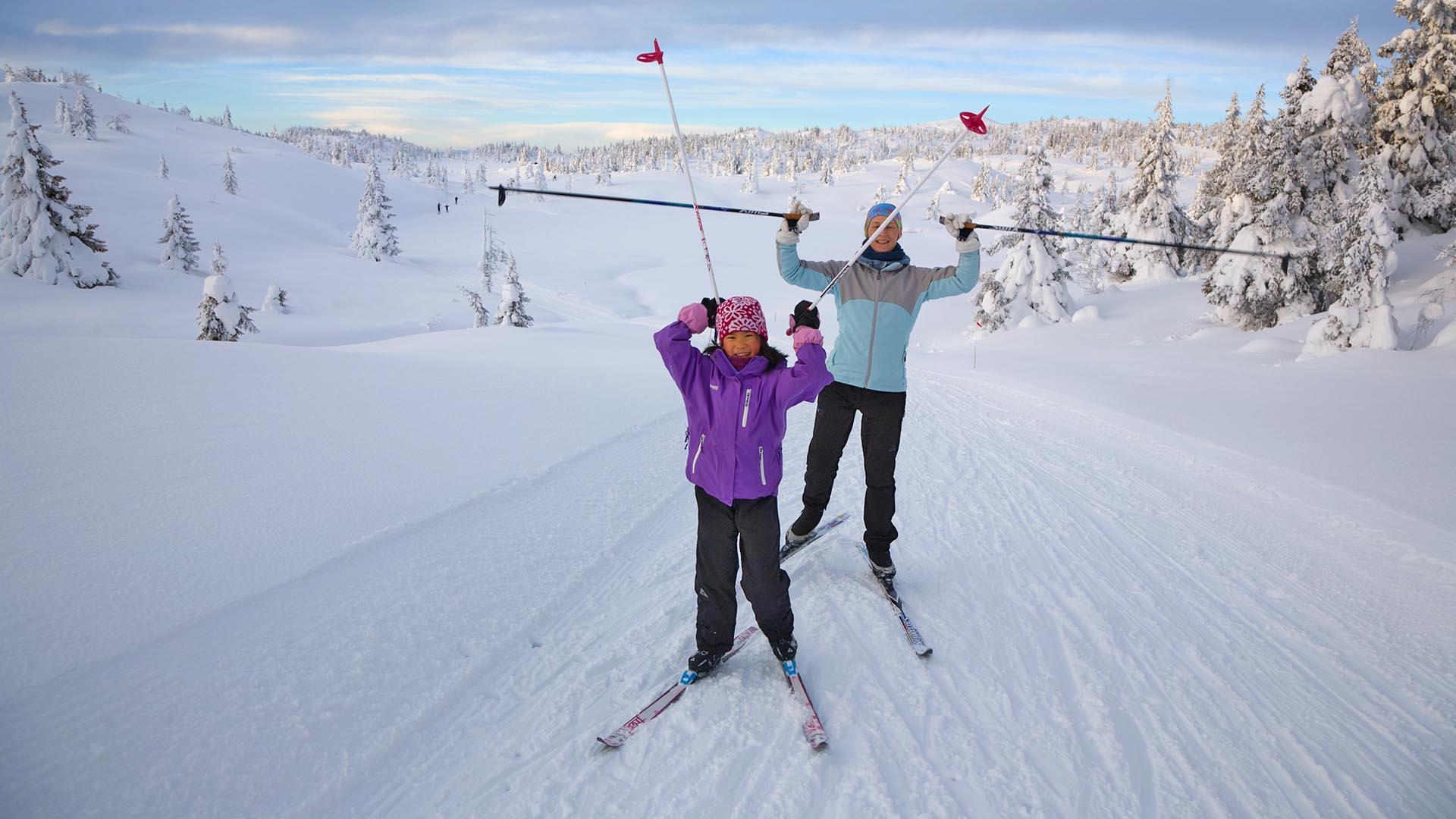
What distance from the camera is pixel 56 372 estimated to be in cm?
681

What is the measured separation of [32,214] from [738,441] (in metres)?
36.7

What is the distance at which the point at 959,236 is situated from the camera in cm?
444

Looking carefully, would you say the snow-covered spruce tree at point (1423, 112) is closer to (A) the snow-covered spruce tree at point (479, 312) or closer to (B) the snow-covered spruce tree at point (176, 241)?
(A) the snow-covered spruce tree at point (479, 312)

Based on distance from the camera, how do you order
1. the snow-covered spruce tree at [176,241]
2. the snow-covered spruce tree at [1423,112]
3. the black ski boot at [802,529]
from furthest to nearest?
the snow-covered spruce tree at [176,241], the snow-covered spruce tree at [1423,112], the black ski boot at [802,529]

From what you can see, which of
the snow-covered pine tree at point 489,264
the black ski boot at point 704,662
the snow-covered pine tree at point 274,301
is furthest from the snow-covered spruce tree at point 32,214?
the black ski boot at point 704,662

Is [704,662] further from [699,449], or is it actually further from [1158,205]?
[1158,205]

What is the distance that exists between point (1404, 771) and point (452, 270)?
6103 cm

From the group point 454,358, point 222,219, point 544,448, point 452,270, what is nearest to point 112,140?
point 222,219

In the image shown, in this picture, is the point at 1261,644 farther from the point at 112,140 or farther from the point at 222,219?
the point at 112,140

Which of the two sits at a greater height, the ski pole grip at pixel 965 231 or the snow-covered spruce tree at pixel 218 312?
the ski pole grip at pixel 965 231

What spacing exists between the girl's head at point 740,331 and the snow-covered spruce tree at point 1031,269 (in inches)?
1064

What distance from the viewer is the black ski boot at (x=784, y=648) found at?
11.9 feet

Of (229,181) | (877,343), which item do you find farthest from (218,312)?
(229,181)

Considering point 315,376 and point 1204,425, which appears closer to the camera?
point 315,376
